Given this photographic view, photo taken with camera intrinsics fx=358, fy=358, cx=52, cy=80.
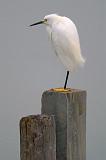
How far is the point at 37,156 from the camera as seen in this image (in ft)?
3.14

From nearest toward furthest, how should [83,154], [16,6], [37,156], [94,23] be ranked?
[37,156] < [83,154] < [16,6] < [94,23]

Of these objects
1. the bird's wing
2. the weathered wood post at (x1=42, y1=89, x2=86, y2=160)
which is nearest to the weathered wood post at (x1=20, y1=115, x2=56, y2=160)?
the weathered wood post at (x1=42, y1=89, x2=86, y2=160)

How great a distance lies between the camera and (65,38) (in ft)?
3.69

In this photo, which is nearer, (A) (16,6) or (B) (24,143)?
(B) (24,143)

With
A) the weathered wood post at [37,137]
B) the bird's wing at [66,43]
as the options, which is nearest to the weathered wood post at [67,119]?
the weathered wood post at [37,137]

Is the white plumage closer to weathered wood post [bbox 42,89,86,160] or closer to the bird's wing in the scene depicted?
the bird's wing

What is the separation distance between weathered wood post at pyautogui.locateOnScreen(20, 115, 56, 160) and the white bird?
0.89 ft

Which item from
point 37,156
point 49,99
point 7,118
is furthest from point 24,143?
point 7,118

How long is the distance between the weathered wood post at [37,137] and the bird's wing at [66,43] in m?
0.27

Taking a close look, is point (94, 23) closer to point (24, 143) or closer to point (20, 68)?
point (20, 68)

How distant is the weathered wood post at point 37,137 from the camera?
0.95 meters

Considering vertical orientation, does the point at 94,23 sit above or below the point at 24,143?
above

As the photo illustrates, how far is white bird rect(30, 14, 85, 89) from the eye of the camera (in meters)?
1.11

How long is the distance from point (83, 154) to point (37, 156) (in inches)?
7.1
